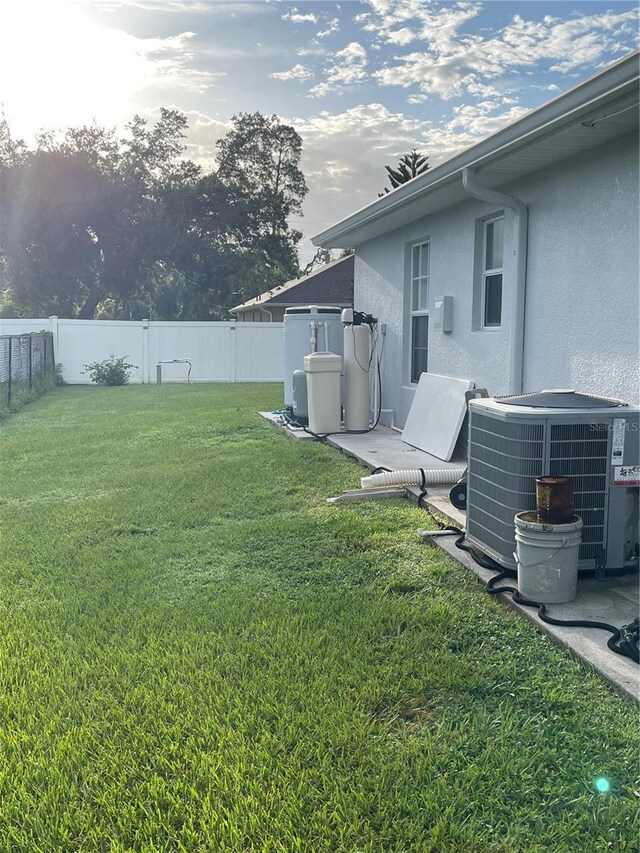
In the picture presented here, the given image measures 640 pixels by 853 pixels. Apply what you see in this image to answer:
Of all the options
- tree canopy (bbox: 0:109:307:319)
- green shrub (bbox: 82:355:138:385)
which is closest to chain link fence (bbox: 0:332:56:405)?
green shrub (bbox: 82:355:138:385)

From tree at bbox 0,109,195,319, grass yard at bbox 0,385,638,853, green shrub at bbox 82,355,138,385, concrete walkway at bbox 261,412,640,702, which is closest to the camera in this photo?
grass yard at bbox 0,385,638,853

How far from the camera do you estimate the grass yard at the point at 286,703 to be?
6.93 ft

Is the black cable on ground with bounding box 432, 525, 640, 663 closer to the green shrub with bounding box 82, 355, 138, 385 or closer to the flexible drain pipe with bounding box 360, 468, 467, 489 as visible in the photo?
the flexible drain pipe with bounding box 360, 468, 467, 489

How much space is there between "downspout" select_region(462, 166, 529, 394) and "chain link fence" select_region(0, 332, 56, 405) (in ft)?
30.4

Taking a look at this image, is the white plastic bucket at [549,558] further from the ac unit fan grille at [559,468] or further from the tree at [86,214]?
the tree at [86,214]

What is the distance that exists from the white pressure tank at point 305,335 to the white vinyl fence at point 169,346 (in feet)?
33.6

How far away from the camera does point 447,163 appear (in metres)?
5.97

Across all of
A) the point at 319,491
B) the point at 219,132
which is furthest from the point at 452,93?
the point at 219,132

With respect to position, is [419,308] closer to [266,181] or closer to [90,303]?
[90,303]

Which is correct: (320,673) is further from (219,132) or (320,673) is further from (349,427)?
(219,132)

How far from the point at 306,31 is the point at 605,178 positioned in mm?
4788

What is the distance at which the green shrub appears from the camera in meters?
18.7

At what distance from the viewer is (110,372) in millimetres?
18734

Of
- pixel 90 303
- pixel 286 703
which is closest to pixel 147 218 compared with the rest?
pixel 90 303
